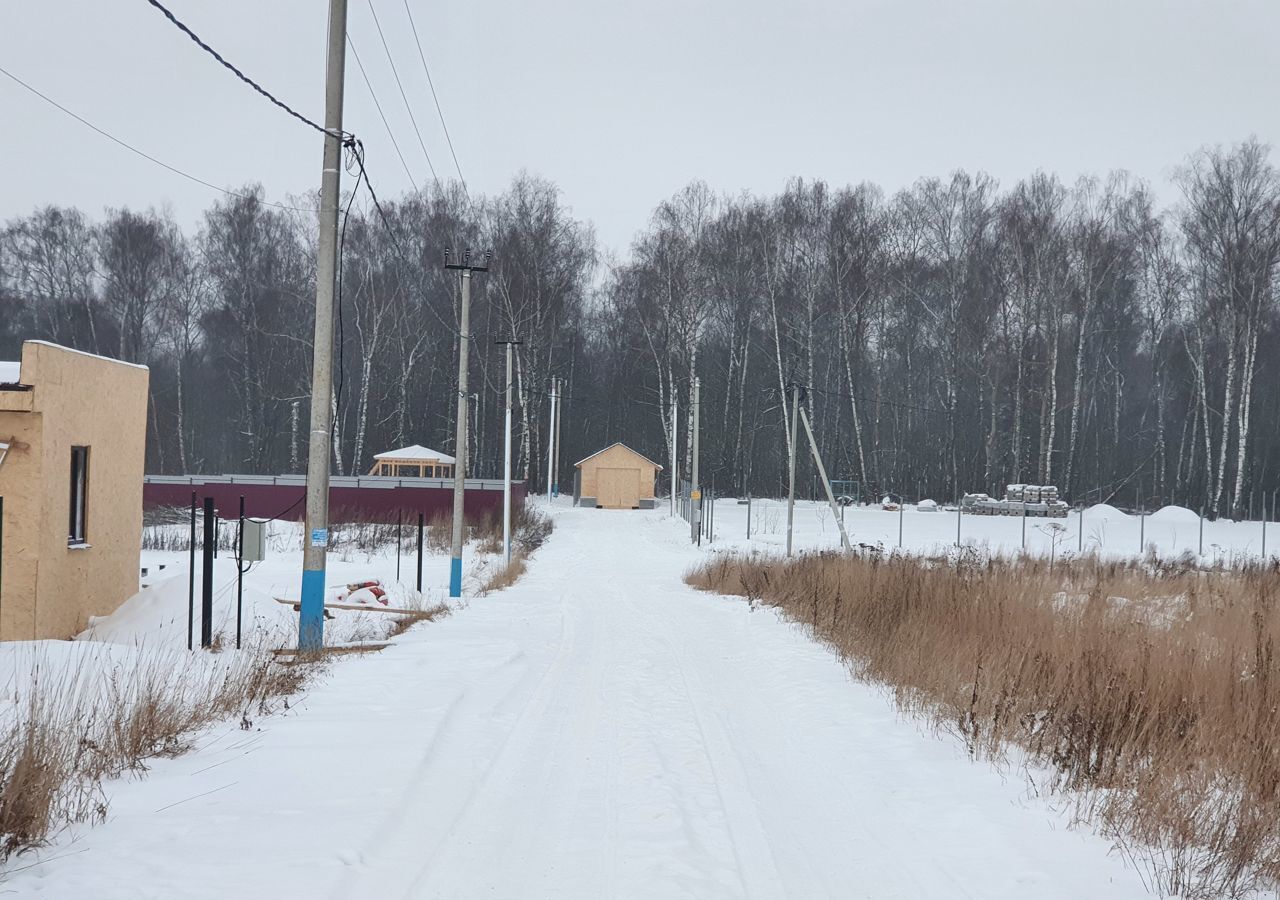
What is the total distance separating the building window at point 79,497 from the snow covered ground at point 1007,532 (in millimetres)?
19039

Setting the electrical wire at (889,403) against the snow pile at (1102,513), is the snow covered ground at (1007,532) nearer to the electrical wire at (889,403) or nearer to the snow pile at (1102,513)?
the snow pile at (1102,513)

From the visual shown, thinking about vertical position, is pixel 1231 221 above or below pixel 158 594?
above

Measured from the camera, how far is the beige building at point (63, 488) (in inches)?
449

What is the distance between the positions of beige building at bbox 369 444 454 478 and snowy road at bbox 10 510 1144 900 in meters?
33.7

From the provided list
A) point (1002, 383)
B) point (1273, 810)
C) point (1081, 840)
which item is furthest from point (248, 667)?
point (1002, 383)

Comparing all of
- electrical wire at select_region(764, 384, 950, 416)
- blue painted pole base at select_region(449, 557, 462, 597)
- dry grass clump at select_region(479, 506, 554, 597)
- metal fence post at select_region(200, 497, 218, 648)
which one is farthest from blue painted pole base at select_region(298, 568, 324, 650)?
electrical wire at select_region(764, 384, 950, 416)

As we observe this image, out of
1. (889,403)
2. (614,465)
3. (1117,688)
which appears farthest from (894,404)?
(1117,688)

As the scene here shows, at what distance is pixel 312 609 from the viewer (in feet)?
34.4

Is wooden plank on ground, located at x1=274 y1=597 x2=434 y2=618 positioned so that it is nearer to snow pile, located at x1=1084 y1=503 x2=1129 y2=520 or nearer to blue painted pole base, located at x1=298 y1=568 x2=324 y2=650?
blue painted pole base, located at x1=298 y1=568 x2=324 y2=650

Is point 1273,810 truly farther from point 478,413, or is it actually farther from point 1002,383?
point 478,413

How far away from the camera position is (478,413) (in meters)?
50.6

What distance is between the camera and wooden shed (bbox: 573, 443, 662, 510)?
48.0 metres

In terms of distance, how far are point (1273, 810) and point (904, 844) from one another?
5.57ft

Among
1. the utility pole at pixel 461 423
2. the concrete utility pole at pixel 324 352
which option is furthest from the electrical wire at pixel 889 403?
the concrete utility pole at pixel 324 352
